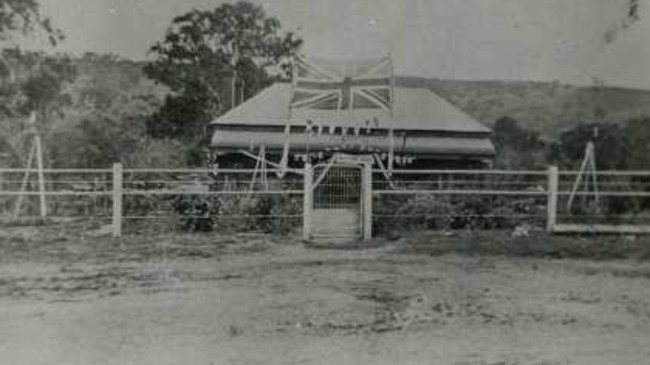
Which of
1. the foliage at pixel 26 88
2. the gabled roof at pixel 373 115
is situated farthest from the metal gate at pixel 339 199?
the foliage at pixel 26 88

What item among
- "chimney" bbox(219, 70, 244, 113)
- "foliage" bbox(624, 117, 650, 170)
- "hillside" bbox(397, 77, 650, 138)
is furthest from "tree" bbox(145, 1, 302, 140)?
"foliage" bbox(624, 117, 650, 170)

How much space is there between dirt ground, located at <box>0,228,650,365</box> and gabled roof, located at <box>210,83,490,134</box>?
9202mm

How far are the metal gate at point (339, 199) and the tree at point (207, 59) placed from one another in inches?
801

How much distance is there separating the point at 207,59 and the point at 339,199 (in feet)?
73.7

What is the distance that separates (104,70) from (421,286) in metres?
36.0

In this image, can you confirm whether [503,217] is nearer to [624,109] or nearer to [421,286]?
[421,286]

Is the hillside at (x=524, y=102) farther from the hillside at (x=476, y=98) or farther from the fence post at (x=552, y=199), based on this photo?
the fence post at (x=552, y=199)

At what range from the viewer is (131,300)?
8.09 meters

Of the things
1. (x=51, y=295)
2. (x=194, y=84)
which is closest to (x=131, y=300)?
(x=51, y=295)

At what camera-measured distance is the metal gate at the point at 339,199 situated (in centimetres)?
1450

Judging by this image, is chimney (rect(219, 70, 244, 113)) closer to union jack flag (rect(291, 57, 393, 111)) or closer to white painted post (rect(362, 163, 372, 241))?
union jack flag (rect(291, 57, 393, 111))

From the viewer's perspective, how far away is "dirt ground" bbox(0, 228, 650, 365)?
6.47 m

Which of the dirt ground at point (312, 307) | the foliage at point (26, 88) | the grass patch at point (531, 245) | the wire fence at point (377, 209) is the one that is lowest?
the dirt ground at point (312, 307)

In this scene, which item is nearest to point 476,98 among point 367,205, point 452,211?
point 452,211
